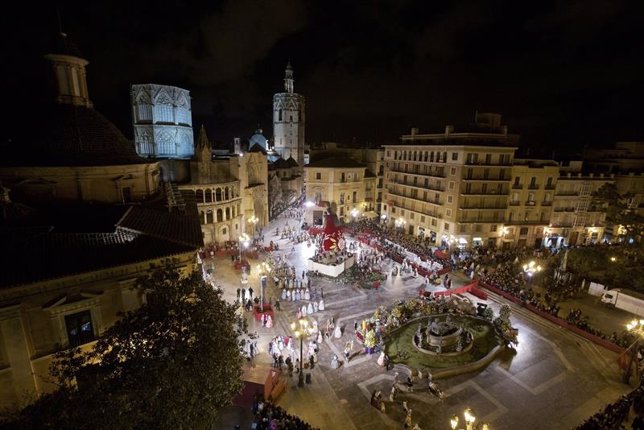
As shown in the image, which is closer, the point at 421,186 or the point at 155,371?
the point at 155,371

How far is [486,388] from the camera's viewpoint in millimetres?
19250

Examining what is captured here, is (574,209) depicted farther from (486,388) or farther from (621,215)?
(486,388)

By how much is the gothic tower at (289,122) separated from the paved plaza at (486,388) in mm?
59573

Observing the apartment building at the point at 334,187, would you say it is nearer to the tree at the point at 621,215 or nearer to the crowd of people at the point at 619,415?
the tree at the point at 621,215

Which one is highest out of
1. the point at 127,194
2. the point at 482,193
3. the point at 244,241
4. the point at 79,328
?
the point at 127,194

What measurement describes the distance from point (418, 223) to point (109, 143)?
3888 centimetres

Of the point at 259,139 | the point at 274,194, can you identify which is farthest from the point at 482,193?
the point at 259,139

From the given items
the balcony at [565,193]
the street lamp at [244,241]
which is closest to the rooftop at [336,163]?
the street lamp at [244,241]

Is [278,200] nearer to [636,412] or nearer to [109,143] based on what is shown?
[109,143]

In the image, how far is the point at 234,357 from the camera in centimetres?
1295

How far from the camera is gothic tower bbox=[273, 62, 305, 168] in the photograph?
78188 mm

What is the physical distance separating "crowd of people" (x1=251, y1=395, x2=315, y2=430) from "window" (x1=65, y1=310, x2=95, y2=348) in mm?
8184

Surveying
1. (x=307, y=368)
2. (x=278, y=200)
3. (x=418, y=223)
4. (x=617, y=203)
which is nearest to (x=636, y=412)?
(x=307, y=368)

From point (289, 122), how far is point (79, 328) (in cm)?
6984
